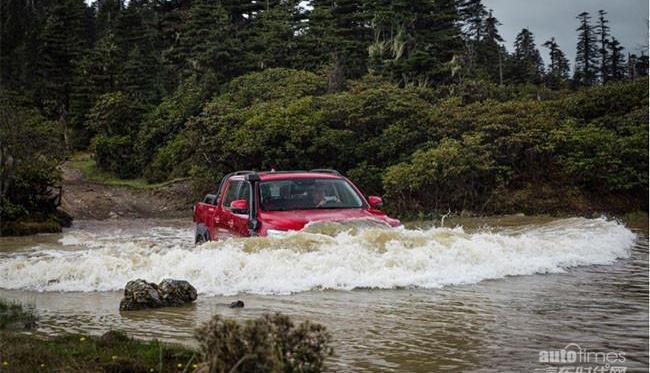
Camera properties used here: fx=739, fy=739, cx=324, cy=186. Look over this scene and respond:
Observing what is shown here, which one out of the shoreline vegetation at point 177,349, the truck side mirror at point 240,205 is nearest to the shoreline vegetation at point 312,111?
the truck side mirror at point 240,205

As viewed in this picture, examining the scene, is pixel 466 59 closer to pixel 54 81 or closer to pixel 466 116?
pixel 466 116

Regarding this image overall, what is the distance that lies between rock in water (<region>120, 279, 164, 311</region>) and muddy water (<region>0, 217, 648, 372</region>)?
19 cm

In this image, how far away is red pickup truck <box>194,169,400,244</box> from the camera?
11.0m

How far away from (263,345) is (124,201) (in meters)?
33.4

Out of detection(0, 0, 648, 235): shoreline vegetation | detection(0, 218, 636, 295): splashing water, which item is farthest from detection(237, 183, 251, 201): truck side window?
detection(0, 0, 648, 235): shoreline vegetation

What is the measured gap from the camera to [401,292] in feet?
30.3

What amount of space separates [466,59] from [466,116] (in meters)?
22.6

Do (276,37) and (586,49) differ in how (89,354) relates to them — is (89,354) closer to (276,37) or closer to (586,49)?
(276,37)

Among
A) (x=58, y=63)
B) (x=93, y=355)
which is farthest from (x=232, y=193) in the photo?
(x=58, y=63)

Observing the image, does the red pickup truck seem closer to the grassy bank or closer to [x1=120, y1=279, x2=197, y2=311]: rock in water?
[x1=120, y1=279, x2=197, y2=311]: rock in water

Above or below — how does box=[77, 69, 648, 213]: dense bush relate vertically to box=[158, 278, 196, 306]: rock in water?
above

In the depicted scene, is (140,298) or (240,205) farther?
(240,205)

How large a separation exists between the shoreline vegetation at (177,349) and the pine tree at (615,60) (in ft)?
232

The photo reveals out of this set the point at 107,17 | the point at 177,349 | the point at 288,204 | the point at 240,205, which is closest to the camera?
the point at 177,349
